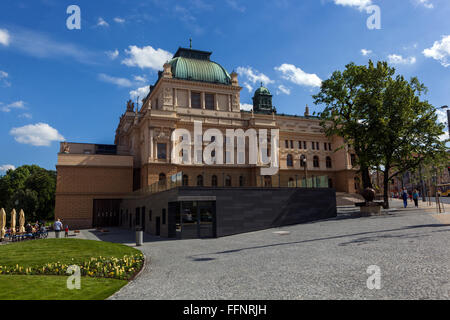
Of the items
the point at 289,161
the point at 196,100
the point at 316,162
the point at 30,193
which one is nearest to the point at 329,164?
the point at 316,162

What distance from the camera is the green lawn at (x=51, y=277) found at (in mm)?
10078

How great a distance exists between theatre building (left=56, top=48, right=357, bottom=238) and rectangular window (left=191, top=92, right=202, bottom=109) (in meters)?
0.18

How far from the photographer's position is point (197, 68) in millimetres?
56125

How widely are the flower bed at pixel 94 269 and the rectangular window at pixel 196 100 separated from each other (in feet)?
138

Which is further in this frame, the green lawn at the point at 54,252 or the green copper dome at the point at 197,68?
the green copper dome at the point at 197,68

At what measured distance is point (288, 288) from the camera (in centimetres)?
954

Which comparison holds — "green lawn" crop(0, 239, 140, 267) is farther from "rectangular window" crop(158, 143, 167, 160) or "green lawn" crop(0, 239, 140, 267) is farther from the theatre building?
"rectangular window" crop(158, 143, 167, 160)

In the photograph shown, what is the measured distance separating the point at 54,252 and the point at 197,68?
Answer: 44.7 metres

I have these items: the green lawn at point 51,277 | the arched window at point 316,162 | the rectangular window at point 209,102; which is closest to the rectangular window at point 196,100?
the rectangular window at point 209,102

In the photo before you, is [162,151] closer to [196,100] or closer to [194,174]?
[194,174]

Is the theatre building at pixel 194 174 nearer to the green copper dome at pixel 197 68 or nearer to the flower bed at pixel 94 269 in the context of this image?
the green copper dome at pixel 197 68
